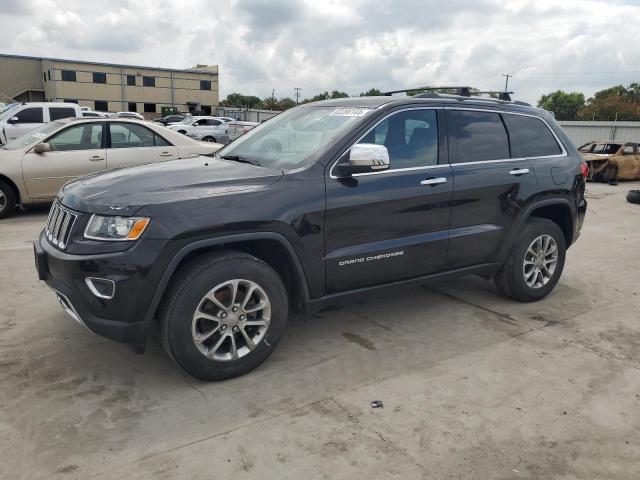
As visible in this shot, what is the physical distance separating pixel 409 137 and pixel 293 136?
90 cm

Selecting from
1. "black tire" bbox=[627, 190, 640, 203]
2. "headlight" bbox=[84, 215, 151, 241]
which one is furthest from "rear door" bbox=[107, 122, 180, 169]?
"black tire" bbox=[627, 190, 640, 203]

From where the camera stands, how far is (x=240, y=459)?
267 cm

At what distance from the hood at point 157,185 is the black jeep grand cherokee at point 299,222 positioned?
0.5 inches

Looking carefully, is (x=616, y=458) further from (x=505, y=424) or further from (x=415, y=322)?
(x=415, y=322)

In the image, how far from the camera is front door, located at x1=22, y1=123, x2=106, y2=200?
8008 millimetres

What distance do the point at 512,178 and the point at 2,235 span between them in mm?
6379

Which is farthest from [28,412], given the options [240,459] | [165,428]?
[240,459]

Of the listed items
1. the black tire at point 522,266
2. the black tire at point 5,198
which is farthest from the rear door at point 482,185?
the black tire at point 5,198

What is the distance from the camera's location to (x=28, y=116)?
1459 cm

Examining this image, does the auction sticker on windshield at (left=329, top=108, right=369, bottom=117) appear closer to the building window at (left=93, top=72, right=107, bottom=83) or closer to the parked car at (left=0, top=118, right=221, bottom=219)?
the parked car at (left=0, top=118, right=221, bottom=219)

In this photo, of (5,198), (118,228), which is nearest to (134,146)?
(5,198)

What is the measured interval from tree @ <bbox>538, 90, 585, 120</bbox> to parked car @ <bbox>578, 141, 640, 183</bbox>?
70.0 meters

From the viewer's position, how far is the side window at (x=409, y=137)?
154 inches

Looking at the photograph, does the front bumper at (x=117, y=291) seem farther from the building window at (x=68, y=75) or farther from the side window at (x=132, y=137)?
the building window at (x=68, y=75)
